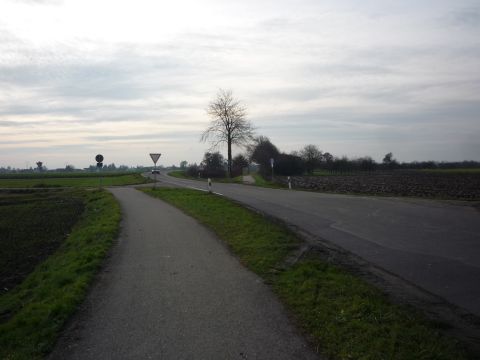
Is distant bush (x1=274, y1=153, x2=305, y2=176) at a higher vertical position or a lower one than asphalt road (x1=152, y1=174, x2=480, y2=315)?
higher

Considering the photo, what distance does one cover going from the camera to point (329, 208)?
1841 cm

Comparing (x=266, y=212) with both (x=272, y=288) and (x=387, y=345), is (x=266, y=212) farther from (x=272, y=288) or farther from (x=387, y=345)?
(x=387, y=345)

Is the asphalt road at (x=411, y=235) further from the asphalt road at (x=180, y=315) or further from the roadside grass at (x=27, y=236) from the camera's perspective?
the roadside grass at (x=27, y=236)

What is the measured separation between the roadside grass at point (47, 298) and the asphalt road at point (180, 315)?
0.24m

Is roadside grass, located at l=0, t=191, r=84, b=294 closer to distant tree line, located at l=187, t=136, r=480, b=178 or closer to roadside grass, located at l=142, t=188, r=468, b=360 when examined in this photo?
roadside grass, located at l=142, t=188, r=468, b=360

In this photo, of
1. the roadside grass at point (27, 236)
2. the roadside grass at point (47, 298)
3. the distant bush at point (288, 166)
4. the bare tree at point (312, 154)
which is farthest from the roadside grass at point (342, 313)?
the bare tree at point (312, 154)

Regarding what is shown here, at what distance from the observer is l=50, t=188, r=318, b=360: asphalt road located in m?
4.95

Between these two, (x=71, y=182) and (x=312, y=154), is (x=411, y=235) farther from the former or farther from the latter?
(x=312, y=154)

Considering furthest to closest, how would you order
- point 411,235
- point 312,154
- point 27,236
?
1. point 312,154
2. point 27,236
3. point 411,235

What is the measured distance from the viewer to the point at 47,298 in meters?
7.52

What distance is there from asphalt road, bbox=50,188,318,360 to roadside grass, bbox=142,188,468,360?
309 millimetres

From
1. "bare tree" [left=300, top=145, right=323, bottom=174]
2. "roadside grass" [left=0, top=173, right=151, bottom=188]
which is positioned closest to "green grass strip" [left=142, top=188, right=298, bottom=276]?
"roadside grass" [left=0, top=173, right=151, bottom=188]

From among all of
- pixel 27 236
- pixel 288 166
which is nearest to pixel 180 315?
pixel 27 236

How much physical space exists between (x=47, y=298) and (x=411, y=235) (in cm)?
881
